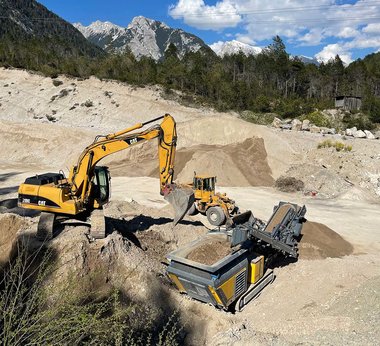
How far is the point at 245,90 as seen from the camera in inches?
2058

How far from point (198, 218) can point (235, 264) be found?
7.60 metres

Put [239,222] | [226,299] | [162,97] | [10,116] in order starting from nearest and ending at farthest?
[226,299] → [239,222] → [10,116] → [162,97]

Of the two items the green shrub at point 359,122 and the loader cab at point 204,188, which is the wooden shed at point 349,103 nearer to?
the green shrub at point 359,122

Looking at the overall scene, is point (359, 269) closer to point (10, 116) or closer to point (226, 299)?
point (226, 299)

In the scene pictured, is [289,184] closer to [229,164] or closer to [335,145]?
[229,164]

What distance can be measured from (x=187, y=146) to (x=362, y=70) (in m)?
53.8

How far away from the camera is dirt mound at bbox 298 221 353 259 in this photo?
1291 centimetres

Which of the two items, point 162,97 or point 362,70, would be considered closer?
point 162,97

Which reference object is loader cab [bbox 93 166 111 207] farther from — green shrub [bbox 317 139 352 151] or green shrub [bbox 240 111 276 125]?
green shrub [bbox 240 111 276 125]

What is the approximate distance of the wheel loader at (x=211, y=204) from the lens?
1611cm

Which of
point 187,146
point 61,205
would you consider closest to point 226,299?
point 61,205

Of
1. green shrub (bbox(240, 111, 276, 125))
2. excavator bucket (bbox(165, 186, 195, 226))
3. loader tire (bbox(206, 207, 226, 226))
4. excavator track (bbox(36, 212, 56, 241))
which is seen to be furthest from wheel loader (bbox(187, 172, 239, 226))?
green shrub (bbox(240, 111, 276, 125))

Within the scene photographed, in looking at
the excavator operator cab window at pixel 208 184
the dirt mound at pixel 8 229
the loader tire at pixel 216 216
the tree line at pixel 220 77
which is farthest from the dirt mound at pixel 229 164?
the tree line at pixel 220 77

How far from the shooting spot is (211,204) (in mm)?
16469
